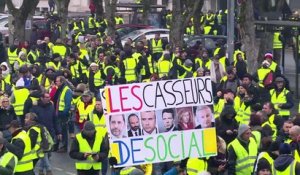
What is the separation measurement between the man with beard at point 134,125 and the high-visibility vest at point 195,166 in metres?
0.78

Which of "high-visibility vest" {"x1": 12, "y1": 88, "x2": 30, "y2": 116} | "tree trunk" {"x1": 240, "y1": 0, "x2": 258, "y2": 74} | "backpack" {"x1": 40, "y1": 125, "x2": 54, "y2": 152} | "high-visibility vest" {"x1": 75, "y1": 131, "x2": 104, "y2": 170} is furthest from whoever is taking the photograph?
"tree trunk" {"x1": 240, "y1": 0, "x2": 258, "y2": 74}

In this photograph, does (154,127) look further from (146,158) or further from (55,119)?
(55,119)

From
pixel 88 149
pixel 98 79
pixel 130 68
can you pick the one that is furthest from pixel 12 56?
pixel 88 149

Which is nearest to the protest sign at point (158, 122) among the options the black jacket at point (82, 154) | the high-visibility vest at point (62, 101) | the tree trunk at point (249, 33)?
the black jacket at point (82, 154)

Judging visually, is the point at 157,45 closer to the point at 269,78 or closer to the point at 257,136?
the point at 269,78

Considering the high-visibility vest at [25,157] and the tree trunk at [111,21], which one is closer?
the high-visibility vest at [25,157]

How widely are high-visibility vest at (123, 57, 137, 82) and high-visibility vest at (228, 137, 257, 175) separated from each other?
1200 centimetres

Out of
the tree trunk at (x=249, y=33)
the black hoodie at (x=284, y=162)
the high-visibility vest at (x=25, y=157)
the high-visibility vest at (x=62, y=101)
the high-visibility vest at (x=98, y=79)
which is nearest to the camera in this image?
the black hoodie at (x=284, y=162)

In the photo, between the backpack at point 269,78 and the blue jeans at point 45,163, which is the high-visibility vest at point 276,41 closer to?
the backpack at point 269,78

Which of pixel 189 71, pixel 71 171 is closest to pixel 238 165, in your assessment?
pixel 71 171

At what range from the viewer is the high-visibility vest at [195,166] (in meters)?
12.9

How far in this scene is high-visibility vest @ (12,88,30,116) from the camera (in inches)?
771

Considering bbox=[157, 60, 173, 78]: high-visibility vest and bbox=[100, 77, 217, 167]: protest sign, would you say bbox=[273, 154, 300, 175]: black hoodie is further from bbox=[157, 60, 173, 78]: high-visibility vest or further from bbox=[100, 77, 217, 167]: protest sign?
bbox=[157, 60, 173, 78]: high-visibility vest

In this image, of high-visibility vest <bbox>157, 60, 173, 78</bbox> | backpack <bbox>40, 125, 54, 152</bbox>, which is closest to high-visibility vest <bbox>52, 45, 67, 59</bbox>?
high-visibility vest <bbox>157, 60, 173, 78</bbox>
